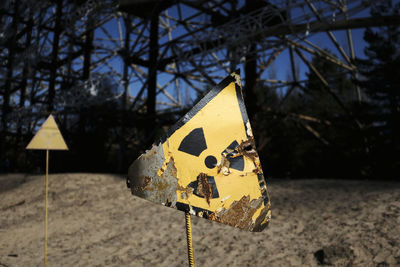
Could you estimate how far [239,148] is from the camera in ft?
4.20

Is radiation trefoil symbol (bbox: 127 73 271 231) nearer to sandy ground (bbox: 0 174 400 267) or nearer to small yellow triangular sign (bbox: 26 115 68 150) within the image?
sandy ground (bbox: 0 174 400 267)

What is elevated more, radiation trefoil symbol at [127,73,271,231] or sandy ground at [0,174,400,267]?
radiation trefoil symbol at [127,73,271,231]

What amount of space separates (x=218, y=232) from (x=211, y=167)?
85.7 inches

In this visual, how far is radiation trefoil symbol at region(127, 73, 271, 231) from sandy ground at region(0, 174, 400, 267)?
5.00ft

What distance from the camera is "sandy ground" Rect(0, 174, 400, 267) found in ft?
8.30

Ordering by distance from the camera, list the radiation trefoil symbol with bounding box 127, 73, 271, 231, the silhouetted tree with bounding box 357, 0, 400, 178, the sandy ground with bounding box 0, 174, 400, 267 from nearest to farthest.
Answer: the radiation trefoil symbol with bounding box 127, 73, 271, 231
the sandy ground with bounding box 0, 174, 400, 267
the silhouetted tree with bounding box 357, 0, 400, 178

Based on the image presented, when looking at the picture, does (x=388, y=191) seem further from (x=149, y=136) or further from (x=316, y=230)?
(x=149, y=136)

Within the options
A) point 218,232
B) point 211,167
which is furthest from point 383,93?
point 211,167

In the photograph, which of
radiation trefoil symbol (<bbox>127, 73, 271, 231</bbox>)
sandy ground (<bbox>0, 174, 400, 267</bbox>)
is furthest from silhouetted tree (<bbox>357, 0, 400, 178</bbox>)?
radiation trefoil symbol (<bbox>127, 73, 271, 231</bbox>)

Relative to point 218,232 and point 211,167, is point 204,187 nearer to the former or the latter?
point 211,167

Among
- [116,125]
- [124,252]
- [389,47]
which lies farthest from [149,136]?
[389,47]

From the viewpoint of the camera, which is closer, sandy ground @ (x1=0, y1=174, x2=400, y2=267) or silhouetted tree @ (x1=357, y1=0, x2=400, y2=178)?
sandy ground @ (x1=0, y1=174, x2=400, y2=267)

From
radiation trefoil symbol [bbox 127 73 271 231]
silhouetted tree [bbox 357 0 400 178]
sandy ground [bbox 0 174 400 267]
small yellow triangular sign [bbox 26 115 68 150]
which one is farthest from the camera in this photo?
silhouetted tree [bbox 357 0 400 178]

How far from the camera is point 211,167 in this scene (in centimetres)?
123
